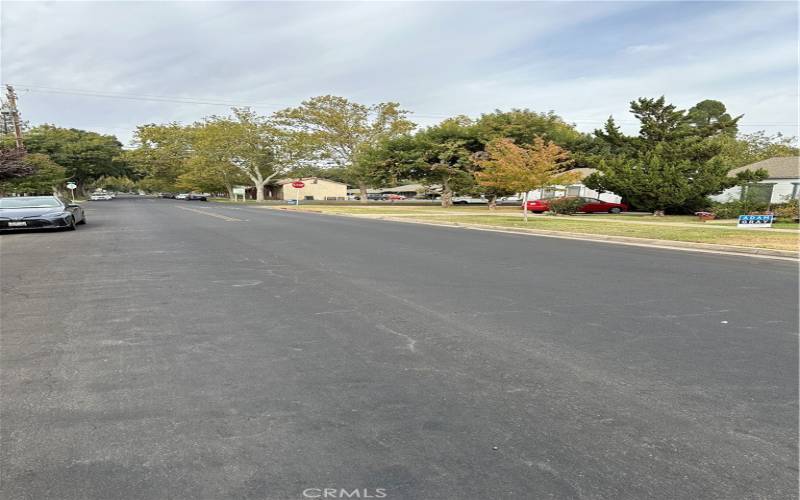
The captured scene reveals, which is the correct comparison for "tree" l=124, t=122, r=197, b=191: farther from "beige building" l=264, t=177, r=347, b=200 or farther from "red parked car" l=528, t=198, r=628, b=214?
"red parked car" l=528, t=198, r=628, b=214

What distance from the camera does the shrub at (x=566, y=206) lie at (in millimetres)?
32469

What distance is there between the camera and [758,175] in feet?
90.5

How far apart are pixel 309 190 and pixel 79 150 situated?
35.9 meters

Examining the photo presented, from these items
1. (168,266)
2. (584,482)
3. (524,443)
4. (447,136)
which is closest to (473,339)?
(524,443)

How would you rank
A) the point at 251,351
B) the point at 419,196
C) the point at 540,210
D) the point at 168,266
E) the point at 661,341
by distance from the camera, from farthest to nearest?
the point at 419,196
the point at 540,210
the point at 168,266
the point at 661,341
the point at 251,351

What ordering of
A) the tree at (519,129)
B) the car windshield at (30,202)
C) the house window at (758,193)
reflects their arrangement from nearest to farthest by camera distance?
the car windshield at (30,202) → the house window at (758,193) → the tree at (519,129)

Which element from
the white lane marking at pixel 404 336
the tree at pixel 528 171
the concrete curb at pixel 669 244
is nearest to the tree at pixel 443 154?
the tree at pixel 528 171

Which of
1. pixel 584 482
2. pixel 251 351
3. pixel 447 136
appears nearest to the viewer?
pixel 584 482

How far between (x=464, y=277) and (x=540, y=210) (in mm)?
27743

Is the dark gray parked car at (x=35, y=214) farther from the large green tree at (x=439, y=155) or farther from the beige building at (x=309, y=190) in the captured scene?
the beige building at (x=309, y=190)

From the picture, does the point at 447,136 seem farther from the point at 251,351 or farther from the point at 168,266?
the point at 251,351

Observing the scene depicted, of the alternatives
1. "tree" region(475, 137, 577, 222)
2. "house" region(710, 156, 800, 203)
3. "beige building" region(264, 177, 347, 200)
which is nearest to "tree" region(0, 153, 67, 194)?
"tree" region(475, 137, 577, 222)

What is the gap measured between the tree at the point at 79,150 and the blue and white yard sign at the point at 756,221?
72884 millimetres

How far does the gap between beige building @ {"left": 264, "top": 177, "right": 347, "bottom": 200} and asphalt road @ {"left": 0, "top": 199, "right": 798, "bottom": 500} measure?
83.8 m
